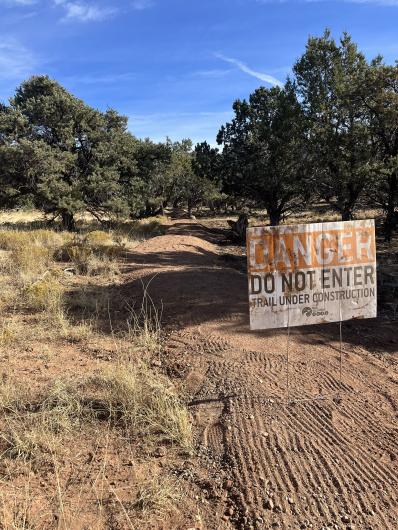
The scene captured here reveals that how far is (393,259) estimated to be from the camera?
15.2m

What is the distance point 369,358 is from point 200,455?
308 centimetres

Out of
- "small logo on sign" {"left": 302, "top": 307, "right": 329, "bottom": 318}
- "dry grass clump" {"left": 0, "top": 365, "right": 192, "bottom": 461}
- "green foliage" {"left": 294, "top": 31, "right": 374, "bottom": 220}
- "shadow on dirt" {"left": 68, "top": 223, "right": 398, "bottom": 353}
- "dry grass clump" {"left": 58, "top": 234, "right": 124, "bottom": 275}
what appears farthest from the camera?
"green foliage" {"left": 294, "top": 31, "right": 374, "bottom": 220}

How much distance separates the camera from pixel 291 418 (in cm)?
416

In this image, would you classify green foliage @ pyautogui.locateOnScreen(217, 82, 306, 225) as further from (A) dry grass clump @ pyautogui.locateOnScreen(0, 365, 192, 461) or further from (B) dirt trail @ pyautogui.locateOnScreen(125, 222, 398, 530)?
(A) dry grass clump @ pyautogui.locateOnScreen(0, 365, 192, 461)

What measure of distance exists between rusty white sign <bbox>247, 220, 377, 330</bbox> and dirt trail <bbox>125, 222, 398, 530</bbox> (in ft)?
2.63

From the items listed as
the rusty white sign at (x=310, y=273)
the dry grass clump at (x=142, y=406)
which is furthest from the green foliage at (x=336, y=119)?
the dry grass clump at (x=142, y=406)

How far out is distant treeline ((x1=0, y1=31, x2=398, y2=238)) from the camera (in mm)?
17188

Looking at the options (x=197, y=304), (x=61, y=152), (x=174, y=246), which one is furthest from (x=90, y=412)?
(x=61, y=152)

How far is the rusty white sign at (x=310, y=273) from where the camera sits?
182 inches

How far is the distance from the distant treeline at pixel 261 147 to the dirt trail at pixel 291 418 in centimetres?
1202

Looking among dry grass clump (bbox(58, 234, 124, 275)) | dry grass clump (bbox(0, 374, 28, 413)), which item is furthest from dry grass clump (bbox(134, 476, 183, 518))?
dry grass clump (bbox(58, 234, 124, 275))

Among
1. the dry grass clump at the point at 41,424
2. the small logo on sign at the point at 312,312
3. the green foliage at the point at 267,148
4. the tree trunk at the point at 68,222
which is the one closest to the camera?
Answer: the dry grass clump at the point at 41,424

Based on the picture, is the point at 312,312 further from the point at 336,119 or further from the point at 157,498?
the point at 336,119

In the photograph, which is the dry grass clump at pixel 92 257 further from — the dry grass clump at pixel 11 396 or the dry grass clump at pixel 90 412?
the dry grass clump at pixel 90 412
